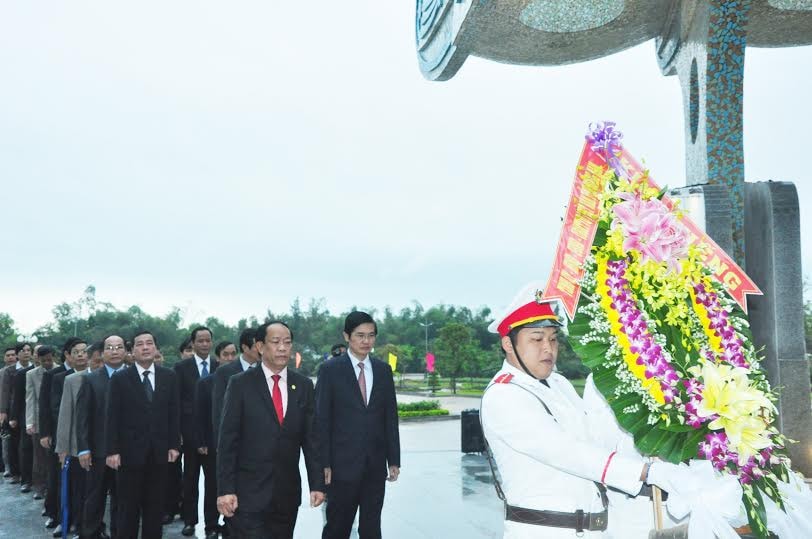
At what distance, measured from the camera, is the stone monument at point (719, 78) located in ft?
28.7

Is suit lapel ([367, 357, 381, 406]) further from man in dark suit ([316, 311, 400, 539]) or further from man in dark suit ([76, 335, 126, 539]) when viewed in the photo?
man in dark suit ([76, 335, 126, 539])

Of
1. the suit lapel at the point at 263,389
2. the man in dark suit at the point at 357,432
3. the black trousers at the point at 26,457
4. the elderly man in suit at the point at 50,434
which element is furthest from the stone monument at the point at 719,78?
the black trousers at the point at 26,457

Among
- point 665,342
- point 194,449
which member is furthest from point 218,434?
point 665,342

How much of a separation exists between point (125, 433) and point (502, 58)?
30.7 ft

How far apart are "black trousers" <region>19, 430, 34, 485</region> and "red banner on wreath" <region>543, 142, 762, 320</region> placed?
8672mm

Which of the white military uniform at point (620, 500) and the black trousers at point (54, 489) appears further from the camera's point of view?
the black trousers at point (54, 489)

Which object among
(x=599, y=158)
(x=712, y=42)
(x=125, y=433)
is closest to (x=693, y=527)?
(x=599, y=158)

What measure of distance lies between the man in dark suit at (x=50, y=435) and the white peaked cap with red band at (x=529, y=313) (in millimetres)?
5824

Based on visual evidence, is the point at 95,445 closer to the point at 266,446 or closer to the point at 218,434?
the point at 218,434

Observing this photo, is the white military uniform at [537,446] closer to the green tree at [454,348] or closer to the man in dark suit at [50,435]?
the man in dark suit at [50,435]

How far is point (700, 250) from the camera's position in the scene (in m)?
2.53

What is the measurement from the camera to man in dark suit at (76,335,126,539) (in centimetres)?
588

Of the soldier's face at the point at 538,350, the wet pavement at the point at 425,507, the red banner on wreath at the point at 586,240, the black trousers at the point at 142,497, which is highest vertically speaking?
the red banner on wreath at the point at 586,240

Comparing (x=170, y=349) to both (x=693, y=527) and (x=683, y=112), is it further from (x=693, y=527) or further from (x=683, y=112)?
(x=693, y=527)
